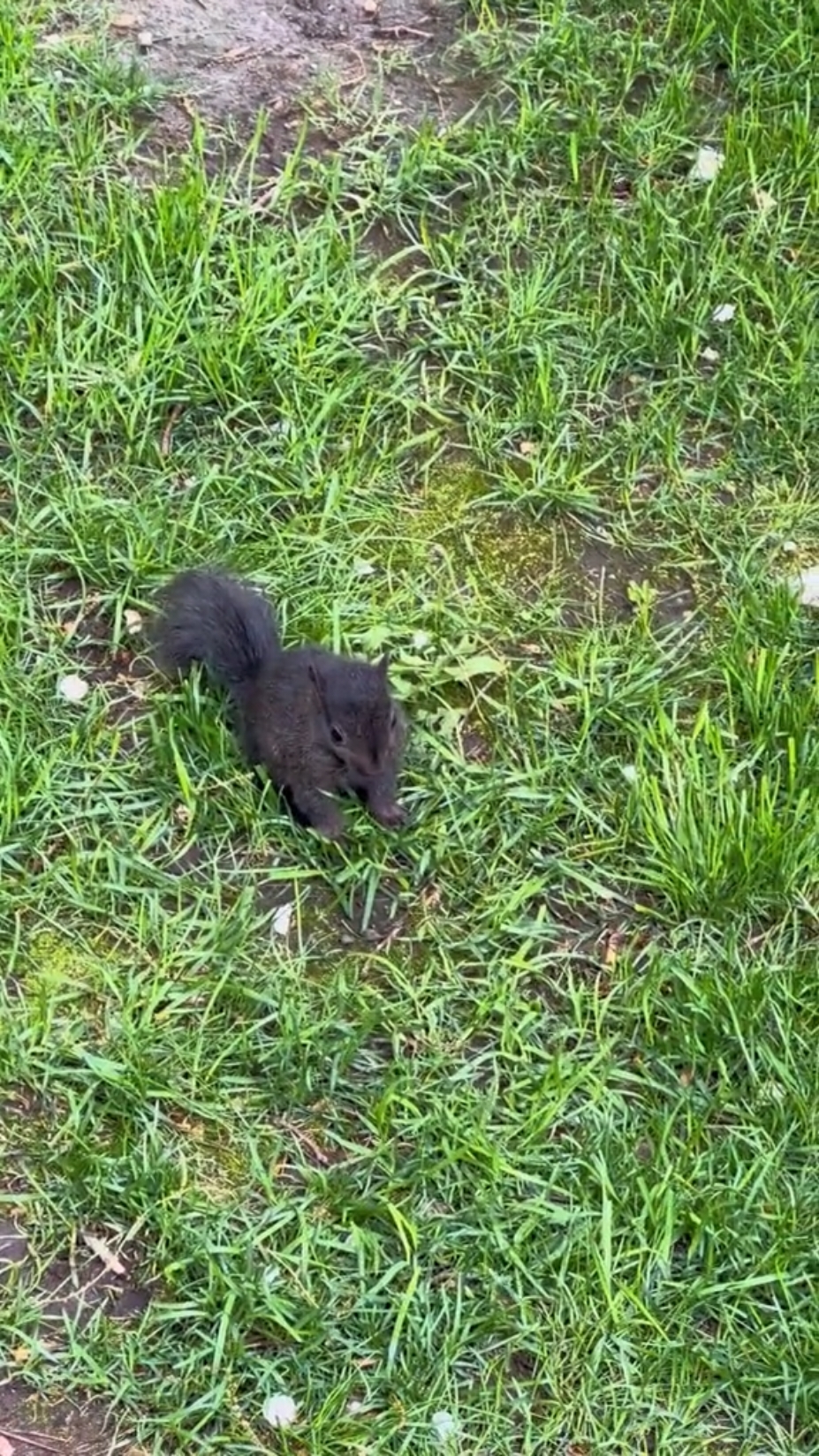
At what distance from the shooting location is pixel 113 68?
14.2 feet

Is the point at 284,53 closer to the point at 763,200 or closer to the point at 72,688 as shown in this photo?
the point at 763,200

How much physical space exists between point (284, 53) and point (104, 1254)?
3.12m

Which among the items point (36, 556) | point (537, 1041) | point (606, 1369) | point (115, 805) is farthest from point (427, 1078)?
point (36, 556)

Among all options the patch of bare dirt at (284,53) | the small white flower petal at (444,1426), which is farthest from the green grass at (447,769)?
the patch of bare dirt at (284,53)

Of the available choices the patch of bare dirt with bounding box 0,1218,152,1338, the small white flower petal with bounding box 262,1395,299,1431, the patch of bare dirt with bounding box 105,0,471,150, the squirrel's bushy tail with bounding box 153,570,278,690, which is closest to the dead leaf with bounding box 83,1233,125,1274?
the patch of bare dirt with bounding box 0,1218,152,1338

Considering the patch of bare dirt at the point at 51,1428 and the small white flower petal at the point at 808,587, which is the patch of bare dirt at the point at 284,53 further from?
the patch of bare dirt at the point at 51,1428

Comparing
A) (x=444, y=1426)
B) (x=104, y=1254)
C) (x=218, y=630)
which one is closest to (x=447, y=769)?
(x=218, y=630)

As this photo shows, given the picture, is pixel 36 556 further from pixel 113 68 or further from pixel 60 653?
pixel 113 68

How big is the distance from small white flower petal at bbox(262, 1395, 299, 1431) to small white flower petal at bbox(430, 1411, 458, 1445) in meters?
0.21

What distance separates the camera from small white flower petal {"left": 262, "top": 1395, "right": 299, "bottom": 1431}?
104 inches

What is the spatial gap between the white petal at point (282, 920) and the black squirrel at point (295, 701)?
0.16 metres

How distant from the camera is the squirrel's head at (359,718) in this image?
10.3ft

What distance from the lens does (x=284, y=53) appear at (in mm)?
4566

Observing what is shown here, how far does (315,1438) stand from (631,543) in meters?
1.99
